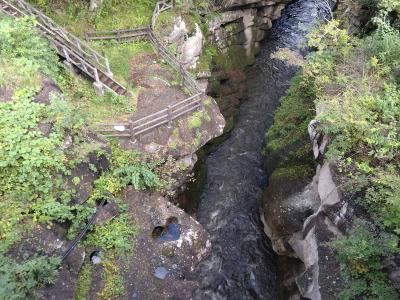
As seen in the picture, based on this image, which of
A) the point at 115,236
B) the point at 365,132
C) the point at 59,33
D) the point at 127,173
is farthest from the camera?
the point at 59,33

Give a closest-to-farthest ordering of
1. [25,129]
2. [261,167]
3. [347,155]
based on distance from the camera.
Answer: [25,129], [347,155], [261,167]

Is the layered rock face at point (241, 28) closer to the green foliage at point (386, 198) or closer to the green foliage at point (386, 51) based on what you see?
the green foliage at point (386, 51)

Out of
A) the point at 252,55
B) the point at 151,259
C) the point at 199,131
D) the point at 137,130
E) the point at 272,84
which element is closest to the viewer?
the point at 151,259

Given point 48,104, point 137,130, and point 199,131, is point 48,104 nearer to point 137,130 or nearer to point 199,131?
point 137,130

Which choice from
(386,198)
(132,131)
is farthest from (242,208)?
(386,198)

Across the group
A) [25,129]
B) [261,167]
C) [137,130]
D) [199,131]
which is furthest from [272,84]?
[25,129]

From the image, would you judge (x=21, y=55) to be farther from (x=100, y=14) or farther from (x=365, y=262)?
(x=365, y=262)
